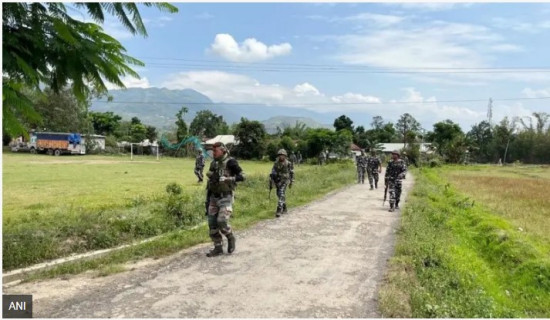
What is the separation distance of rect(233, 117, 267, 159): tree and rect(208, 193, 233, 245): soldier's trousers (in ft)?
171

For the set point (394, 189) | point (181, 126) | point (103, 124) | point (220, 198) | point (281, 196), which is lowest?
point (281, 196)

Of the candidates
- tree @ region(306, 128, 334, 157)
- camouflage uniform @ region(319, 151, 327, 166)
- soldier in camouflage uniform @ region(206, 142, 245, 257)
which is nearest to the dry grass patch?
soldier in camouflage uniform @ region(206, 142, 245, 257)

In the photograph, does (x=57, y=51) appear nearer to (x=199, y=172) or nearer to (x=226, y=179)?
(x=226, y=179)

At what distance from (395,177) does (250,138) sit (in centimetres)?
4635

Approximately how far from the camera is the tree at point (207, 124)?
84.1 meters

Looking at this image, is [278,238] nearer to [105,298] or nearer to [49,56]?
[105,298]

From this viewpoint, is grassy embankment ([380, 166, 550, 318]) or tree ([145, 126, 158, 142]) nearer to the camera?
grassy embankment ([380, 166, 550, 318])

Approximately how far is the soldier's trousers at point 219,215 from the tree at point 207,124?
75.6 metres

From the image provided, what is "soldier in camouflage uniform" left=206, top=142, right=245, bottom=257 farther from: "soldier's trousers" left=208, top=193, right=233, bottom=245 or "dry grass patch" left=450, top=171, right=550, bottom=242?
"dry grass patch" left=450, top=171, right=550, bottom=242

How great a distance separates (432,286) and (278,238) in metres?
3.88

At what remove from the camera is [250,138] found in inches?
2381

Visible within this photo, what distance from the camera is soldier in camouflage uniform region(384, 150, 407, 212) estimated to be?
1476 centimetres

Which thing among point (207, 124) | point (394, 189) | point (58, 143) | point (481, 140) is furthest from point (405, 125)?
point (394, 189)

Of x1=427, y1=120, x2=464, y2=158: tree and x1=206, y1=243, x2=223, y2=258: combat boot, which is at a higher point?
x1=427, y1=120, x2=464, y2=158: tree
